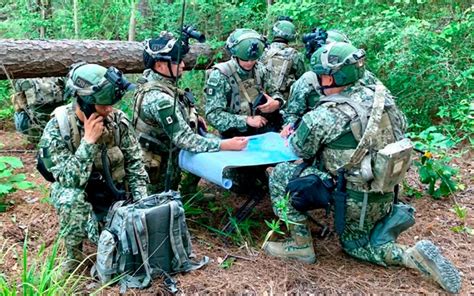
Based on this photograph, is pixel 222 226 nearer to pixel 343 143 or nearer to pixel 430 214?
pixel 343 143

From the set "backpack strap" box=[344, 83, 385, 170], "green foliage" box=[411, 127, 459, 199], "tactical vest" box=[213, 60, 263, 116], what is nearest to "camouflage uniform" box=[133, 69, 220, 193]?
"tactical vest" box=[213, 60, 263, 116]

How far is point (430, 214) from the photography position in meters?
5.12

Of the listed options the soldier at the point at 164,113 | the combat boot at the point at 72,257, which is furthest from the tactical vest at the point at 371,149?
the combat boot at the point at 72,257

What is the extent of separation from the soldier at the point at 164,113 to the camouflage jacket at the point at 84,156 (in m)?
0.39

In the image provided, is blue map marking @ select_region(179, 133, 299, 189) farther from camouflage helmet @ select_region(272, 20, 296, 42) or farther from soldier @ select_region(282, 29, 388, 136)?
camouflage helmet @ select_region(272, 20, 296, 42)

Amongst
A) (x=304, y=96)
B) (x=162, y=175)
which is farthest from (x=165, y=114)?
(x=304, y=96)

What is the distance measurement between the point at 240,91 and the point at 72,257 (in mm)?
2423

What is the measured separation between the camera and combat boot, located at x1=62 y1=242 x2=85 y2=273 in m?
3.90

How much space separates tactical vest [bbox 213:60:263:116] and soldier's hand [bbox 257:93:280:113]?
12cm

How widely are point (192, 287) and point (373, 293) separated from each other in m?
1.39

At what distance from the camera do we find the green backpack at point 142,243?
3514 millimetres

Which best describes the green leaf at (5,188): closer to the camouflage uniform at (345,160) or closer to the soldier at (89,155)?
the soldier at (89,155)

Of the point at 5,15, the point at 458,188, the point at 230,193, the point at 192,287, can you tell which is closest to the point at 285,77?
the point at 230,193

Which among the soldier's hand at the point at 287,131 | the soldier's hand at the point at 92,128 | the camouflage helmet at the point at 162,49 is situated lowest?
the soldier's hand at the point at 287,131
